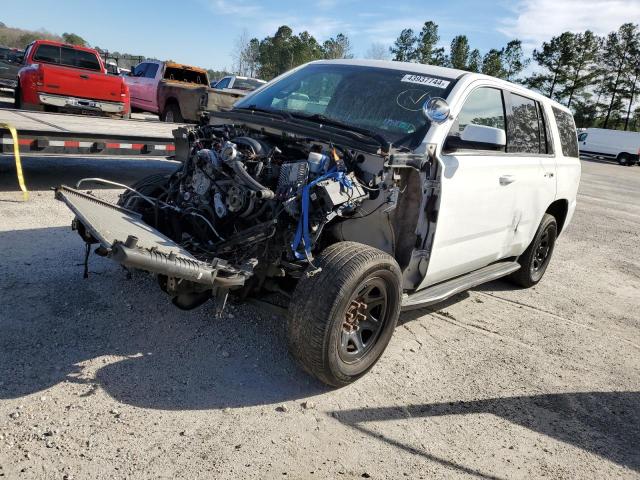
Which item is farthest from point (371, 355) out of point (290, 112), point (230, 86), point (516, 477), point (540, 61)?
point (540, 61)

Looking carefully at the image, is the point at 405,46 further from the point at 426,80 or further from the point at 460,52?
the point at 426,80

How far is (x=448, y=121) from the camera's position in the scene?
12.4ft

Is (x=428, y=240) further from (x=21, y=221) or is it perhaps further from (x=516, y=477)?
(x=21, y=221)

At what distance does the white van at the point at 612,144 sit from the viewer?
36.1 metres

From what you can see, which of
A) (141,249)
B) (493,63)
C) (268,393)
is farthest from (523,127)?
(493,63)

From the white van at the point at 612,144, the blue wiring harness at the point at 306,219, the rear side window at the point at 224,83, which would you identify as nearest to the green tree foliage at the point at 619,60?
the white van at the point at 612,144

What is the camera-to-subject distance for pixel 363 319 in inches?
138

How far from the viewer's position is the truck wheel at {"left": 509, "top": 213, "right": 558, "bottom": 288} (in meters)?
5.52

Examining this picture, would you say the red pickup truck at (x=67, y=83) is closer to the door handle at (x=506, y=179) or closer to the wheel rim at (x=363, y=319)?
the door handle at (x=506, y=179)

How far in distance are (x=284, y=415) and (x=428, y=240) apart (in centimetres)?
153

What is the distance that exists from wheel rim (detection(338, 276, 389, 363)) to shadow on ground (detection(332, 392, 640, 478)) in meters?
0.39

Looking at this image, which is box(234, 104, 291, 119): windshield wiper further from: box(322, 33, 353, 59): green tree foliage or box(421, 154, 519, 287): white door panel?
box(322, 33, 353, 59): green tree foliage

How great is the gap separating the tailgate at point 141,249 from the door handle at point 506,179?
234 cm

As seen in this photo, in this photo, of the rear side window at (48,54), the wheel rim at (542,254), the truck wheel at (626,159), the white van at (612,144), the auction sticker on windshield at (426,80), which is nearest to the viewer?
the auction sticker on windshield at (426,80)
